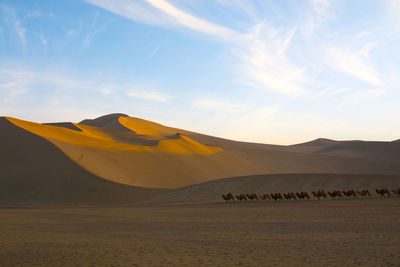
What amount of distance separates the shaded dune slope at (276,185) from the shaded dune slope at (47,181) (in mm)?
4571

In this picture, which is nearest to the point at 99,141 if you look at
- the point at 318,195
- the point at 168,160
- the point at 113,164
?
the point at 113,164

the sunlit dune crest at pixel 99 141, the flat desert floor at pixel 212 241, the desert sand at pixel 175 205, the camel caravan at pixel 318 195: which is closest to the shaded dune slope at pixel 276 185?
the desert sand at pixel 175 205

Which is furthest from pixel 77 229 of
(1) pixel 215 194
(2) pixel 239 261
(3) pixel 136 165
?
(3) pixel 136 165

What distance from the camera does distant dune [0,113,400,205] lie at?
35969mm

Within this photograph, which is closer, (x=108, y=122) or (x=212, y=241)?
(x=212, y=241)

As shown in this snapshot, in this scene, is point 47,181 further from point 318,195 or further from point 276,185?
point 318,195

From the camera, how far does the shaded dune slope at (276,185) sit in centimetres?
3175

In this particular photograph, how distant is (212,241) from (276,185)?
76.1ft

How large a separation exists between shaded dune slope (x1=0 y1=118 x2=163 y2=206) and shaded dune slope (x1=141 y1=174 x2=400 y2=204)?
4571mm

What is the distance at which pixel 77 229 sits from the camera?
1516 centimetres

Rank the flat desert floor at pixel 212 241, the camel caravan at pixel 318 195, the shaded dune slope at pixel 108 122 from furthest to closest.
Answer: the shaded dune slope at pixel 108 122, the camel caravan at pixel 318 195, the flat desert floor at pixel 212 241

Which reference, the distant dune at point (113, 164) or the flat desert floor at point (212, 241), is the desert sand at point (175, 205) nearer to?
the flat desert floor at point (212, 241)

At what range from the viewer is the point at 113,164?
1754 inches

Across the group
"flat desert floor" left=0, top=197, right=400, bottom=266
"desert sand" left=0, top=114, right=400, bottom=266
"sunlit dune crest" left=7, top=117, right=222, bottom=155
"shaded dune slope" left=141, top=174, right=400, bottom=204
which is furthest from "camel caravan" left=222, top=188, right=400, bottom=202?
"sunlit dune crest" left=7, top=117, right=222, bottom=155
